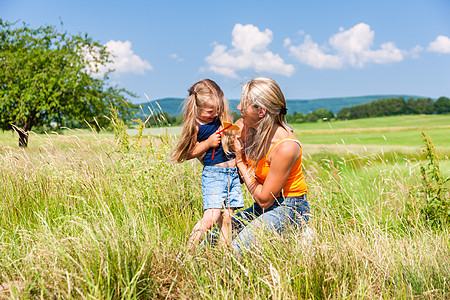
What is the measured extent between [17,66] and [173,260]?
1455 cm

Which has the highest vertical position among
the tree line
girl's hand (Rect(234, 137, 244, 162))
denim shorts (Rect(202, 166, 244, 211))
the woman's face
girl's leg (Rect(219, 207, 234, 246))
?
the tree line

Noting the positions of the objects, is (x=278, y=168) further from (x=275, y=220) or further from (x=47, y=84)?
(x=47, y=84)

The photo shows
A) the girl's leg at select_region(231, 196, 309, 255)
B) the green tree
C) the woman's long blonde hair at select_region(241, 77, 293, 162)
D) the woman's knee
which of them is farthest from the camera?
the green tree

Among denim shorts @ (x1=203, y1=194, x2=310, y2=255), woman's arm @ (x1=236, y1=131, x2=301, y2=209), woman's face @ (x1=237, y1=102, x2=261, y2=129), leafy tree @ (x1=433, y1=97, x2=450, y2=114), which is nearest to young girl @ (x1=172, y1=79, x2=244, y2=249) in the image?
denim shorts @ (x1=203, y1=194, x2=310, y2=255)

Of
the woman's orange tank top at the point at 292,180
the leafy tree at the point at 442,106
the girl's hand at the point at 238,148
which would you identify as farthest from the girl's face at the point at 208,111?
the leafy tree at the point at 442,106

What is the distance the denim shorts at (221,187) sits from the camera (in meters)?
3.43

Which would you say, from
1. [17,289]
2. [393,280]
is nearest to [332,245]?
[393,280]

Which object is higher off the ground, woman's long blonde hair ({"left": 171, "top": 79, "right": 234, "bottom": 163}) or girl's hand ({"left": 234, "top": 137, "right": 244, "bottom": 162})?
woman's long blonde hair ({"left": 171, "top": 79, "right": 234, "bottom": 163})

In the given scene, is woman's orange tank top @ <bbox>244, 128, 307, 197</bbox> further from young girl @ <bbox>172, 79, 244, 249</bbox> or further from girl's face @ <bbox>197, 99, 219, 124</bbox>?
girl's face @ <bbox>197, 99, 219, 124</bbox>

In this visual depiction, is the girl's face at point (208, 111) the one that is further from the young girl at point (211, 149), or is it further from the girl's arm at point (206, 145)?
the girl's arm at point (206, 145)

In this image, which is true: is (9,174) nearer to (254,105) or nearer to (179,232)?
(179,232)

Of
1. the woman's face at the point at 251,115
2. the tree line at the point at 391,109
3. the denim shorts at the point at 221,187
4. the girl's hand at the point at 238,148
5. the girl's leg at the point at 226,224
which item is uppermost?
the tree line at the point at 391,109

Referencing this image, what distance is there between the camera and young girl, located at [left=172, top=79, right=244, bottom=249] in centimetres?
343

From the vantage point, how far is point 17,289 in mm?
2221
